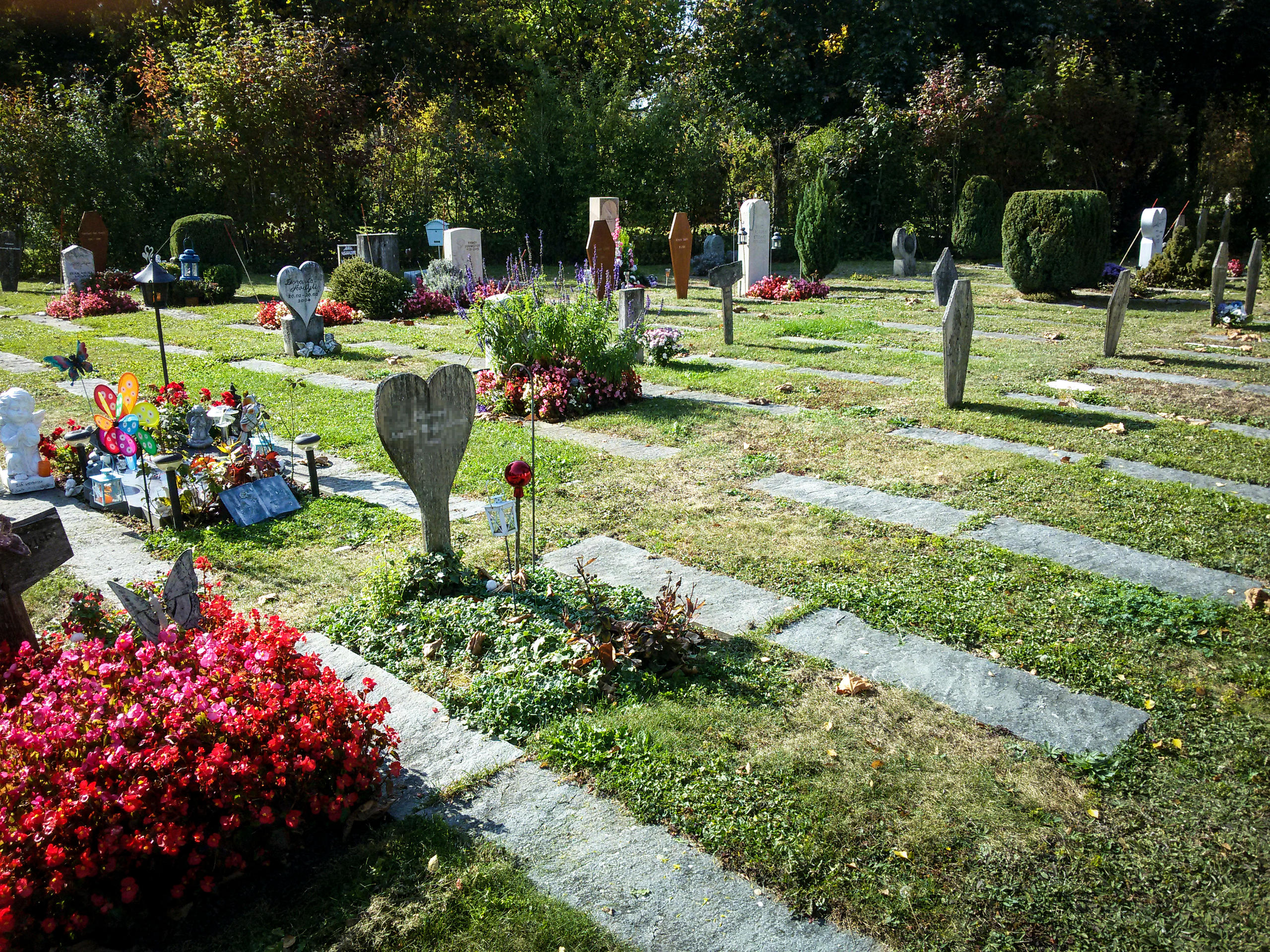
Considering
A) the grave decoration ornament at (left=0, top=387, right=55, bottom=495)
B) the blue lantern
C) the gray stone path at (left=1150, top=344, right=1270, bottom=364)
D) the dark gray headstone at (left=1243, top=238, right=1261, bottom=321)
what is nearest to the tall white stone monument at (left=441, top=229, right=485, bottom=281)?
the blue lantern

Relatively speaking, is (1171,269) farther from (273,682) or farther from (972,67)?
(273,682)

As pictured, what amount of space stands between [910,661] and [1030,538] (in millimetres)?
1948

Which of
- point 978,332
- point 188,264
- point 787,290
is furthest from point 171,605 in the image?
point 787,290

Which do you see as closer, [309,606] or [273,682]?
[273,682]

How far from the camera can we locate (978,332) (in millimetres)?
13523

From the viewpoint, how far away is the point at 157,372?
11.1 meters

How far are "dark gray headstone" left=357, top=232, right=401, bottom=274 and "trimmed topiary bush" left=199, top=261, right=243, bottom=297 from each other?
2.64m

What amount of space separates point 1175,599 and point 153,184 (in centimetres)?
2614

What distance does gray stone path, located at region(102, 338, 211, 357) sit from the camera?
1284 cm

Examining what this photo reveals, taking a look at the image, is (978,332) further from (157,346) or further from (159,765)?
(159,765)

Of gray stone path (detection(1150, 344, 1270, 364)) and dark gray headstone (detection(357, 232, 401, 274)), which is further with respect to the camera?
dark gray headstone (detection(357, 232, 401, 274))

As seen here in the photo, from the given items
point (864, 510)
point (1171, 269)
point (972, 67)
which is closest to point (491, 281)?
point (864, 510)

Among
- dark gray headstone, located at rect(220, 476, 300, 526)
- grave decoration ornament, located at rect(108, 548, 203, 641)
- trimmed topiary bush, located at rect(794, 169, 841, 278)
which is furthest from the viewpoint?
trimmed topiary bush, located at rect(794, 169, 841, 278)

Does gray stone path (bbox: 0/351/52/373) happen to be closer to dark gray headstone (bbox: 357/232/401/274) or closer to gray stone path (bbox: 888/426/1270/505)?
dark gray headstone (bbox: 357/232/401/274)
